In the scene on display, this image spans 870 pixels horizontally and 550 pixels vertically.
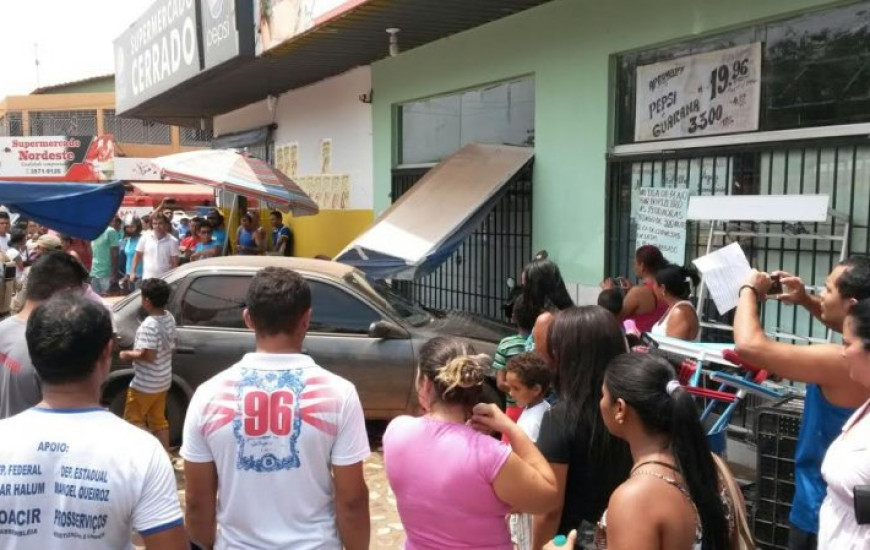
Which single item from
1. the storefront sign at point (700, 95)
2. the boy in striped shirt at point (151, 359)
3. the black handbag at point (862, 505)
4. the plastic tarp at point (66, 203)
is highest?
the storefront sign at point (700, 95)

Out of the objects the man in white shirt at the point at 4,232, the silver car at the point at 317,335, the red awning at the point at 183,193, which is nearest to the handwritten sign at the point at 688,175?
the silver car at the point at 317,335

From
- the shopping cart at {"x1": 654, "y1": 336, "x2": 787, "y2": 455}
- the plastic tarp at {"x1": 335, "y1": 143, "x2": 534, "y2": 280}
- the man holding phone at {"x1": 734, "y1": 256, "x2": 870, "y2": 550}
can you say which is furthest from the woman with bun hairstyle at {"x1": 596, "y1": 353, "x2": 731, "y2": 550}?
the plastic tarp at {"x1": 335, "y1": 143, "x2": 534, "y2": 280}

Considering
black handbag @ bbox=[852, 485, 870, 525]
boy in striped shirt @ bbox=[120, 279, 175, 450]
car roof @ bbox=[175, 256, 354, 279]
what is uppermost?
car roof @ bbox=[175, 256, 354, 279]

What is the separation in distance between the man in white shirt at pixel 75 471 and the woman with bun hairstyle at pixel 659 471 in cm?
117

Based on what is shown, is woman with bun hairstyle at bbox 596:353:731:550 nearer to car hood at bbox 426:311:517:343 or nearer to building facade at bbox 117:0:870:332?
building facade at bbox 117:0:870:332

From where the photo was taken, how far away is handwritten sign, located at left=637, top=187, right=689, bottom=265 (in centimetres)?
628

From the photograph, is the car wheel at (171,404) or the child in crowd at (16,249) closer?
the car wheel at (171,404)

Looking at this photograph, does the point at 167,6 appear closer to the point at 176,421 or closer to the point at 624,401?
the point at 176,421

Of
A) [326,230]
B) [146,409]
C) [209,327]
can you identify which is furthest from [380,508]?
[326,230]

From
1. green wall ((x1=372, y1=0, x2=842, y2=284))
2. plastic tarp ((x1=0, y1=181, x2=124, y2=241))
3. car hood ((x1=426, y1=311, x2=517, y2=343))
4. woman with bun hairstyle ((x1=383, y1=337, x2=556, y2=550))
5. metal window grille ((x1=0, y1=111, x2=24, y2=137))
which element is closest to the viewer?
woman with bun hairstyle ((x1=383, y1=337, x2=556, y2=550))

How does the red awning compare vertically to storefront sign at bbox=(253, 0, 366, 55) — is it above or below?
below

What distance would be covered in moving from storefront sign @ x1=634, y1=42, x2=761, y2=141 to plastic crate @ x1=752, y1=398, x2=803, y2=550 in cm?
291

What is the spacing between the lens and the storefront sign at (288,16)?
318 inches

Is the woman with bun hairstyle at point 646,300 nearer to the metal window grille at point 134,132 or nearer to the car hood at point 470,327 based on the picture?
the car hood at point 470,327
